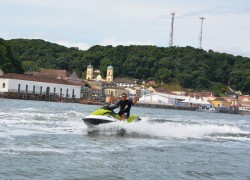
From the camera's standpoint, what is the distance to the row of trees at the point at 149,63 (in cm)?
18138

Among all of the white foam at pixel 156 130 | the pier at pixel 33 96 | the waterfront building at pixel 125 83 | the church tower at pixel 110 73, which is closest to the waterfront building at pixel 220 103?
the waterfront building at pixel 125 83

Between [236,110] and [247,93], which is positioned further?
[247,93]

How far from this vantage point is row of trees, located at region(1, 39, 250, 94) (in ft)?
595

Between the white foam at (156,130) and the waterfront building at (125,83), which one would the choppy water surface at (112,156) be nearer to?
the white foam at (156,130)

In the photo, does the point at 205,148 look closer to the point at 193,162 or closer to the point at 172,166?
the point at 193,162

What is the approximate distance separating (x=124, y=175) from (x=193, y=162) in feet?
11.6

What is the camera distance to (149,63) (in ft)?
607

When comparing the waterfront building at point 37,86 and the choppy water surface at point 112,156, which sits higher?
the waterfront building at point 37,86

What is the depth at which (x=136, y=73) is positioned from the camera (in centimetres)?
18838

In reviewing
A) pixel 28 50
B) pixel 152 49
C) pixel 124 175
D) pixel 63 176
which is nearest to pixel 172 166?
pixel 124 175

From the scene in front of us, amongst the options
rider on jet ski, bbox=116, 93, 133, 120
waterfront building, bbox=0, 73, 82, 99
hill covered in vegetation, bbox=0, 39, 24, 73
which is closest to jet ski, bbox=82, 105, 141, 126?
rider on jet ski, bbox=116, 93, 133, 120

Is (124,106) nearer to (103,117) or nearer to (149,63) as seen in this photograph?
(103,117)

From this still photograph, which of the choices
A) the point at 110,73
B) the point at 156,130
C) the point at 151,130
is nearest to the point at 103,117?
the point at 151,130

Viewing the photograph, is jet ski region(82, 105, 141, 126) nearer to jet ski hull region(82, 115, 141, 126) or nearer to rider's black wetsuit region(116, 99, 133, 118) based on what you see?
jet ski hull region(82, 115, 141, 126)
